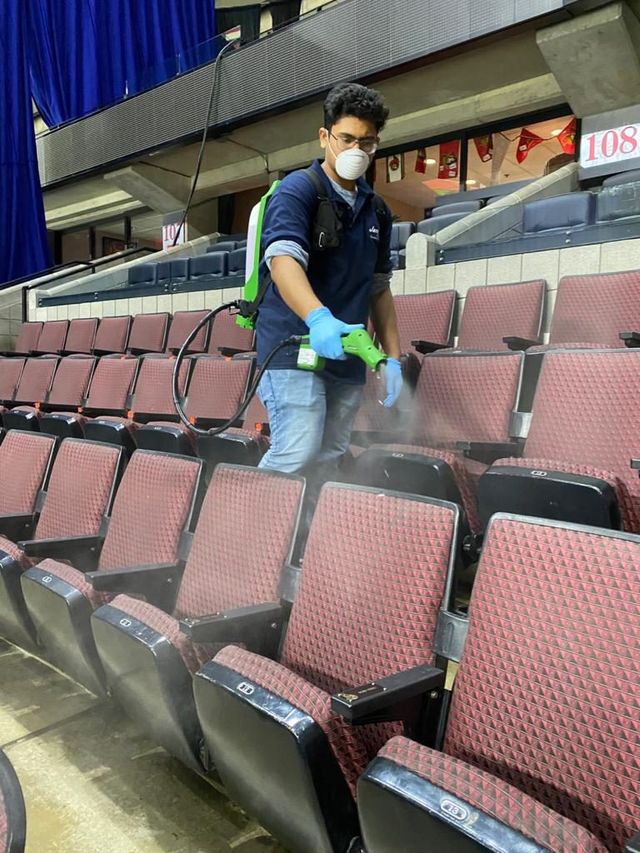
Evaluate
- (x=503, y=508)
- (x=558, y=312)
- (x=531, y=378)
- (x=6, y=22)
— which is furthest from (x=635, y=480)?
(x=6, y=22)

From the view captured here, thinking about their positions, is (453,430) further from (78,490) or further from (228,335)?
(228,335)

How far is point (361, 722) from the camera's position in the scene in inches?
12.7

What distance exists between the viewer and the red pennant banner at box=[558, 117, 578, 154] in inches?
94.5

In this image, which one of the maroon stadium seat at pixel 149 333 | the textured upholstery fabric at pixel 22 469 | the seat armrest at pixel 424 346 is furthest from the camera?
the maroon stadium seat at pixel 149 333

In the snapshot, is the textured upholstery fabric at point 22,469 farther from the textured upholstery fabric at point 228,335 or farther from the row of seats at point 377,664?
the textured upholstery fabric at point 228,335

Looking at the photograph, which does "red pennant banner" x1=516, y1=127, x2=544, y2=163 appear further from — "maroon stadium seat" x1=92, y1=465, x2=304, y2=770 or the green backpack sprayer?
"maroon stadium seat" x1=92, y1=465, x2=304, y2=770

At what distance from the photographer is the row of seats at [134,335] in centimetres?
164

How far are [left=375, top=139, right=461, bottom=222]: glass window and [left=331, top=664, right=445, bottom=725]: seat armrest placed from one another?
2670 mm

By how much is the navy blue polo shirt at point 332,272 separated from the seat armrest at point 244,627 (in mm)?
216

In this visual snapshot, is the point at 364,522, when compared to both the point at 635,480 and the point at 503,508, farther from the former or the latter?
the point at 635,480

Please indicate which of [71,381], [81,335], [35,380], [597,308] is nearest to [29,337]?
[81,335]

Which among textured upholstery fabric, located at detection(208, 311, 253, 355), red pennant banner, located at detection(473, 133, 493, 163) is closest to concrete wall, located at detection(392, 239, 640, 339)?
textured upholstery fabric, located at detection(208, 311, 253, 355)

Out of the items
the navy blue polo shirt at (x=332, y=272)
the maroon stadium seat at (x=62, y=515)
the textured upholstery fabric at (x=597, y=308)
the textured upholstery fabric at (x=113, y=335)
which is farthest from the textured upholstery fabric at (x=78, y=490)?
the textured upholstery fabric at (x=113, y=335)

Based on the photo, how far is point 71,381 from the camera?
1.49 metres
